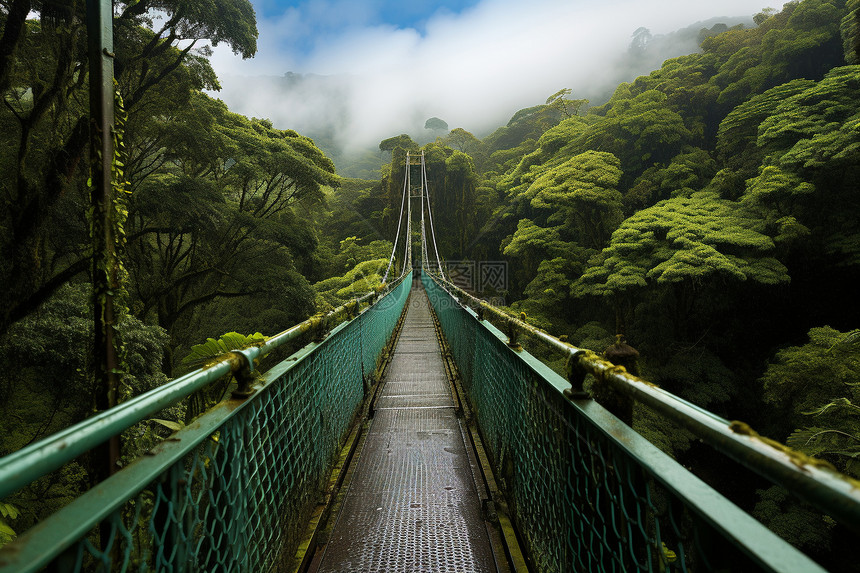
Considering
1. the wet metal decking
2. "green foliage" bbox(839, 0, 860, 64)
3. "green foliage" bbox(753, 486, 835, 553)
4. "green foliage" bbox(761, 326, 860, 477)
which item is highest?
"green foliage" bbox(839, 0, 860, 64)

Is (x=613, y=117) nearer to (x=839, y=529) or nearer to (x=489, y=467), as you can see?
(x=839, y=529)

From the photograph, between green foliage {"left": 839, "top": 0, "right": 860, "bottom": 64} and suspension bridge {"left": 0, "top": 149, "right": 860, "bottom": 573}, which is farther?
green foliage {"left": 839, "top": 0, "right": 860, "bottom": 64}

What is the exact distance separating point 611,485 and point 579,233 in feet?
41.0

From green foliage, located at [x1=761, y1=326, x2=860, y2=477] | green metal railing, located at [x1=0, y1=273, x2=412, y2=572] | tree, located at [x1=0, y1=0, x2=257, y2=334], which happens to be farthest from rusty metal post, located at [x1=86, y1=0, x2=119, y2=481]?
green foliage, located at [x1=761, y1=326, x2=860, y2=477]

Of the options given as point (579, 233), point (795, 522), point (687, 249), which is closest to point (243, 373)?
point (795, 522)

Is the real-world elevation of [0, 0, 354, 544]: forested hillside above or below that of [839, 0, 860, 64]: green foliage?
below

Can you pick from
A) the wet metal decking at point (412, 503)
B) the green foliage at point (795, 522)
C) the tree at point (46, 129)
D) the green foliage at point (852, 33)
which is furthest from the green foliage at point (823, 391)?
→ the tree at point (46, 129)

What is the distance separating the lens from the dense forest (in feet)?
13.9

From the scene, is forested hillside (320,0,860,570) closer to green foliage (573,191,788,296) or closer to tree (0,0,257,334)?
green foliage (573,191,788,296)

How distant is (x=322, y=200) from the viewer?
10594 millimetres

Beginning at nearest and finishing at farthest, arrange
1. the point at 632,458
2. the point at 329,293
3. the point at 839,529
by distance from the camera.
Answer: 1. the point at 632,458
2. the point at 839,529
3. the point at 329,293

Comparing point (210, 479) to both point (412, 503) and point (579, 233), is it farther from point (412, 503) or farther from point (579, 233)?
point (579, 233)

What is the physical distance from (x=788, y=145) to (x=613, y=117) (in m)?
5.70

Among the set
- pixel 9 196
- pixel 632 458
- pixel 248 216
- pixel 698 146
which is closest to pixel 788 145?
pixel 698 146
